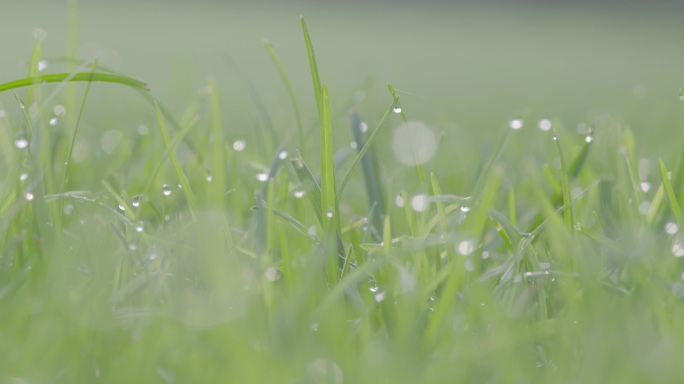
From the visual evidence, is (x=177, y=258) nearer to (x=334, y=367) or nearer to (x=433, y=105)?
(x=334, y=367)

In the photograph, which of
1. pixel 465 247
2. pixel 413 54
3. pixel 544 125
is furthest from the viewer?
pixel 413 54

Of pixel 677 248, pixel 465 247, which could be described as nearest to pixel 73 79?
pixel 465 247

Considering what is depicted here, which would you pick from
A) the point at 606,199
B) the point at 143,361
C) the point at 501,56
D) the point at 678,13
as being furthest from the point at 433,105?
the point at 678,13

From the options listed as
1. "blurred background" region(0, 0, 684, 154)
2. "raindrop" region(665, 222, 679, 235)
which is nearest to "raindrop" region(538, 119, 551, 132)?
"blurred background" region(0, 0, 684, 154)

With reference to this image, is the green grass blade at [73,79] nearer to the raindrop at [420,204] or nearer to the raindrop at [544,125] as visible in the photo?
the raindrop at [420,204]

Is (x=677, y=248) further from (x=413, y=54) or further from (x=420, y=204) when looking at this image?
(x=413, y=54)

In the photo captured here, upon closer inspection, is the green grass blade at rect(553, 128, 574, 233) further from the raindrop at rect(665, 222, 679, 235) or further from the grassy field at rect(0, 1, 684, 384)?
the raindrop at rect(665, 222, 679, 235)

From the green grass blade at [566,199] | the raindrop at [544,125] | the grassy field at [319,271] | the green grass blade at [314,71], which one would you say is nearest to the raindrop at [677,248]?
the grassy field at [319,271]
